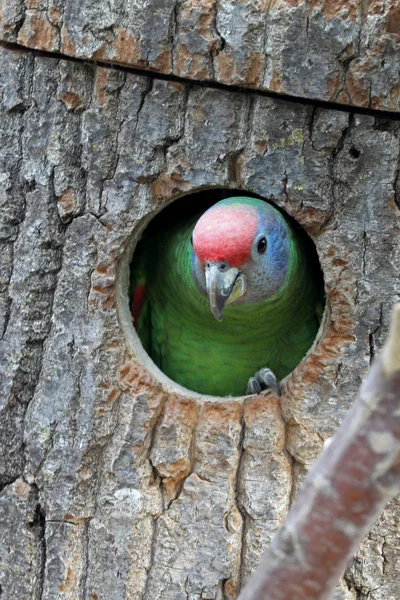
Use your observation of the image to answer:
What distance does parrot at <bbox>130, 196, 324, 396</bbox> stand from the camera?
106 inches

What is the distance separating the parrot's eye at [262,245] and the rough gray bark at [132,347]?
0.28 metres

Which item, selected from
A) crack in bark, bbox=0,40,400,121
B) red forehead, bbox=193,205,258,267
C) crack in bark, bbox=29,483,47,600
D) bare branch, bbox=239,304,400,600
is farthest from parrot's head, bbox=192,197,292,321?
bare branch, bbox=239,304,400,600

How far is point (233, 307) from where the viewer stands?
2904 mm

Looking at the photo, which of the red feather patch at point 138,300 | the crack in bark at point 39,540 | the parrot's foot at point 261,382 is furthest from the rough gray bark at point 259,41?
the crack in bark at point 39,540

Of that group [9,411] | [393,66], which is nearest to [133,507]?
[9,411]

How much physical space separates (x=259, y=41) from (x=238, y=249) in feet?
2.29

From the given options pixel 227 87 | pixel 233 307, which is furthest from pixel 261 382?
pixel 227 87

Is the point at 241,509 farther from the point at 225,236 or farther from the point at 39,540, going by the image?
the point at 225,236

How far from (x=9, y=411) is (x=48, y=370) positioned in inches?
8.3

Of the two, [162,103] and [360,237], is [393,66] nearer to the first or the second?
[360,237]

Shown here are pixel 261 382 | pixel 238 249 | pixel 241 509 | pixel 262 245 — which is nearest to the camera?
pixel 241 509

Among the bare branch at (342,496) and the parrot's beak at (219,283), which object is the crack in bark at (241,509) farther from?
the bare branch at (342,496)

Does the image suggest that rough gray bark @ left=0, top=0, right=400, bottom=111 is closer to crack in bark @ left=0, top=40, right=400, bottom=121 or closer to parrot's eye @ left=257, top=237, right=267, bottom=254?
crack in bark @ left=0, top=40, right=400, bottom=121

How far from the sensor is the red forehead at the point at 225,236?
7.98 ft
